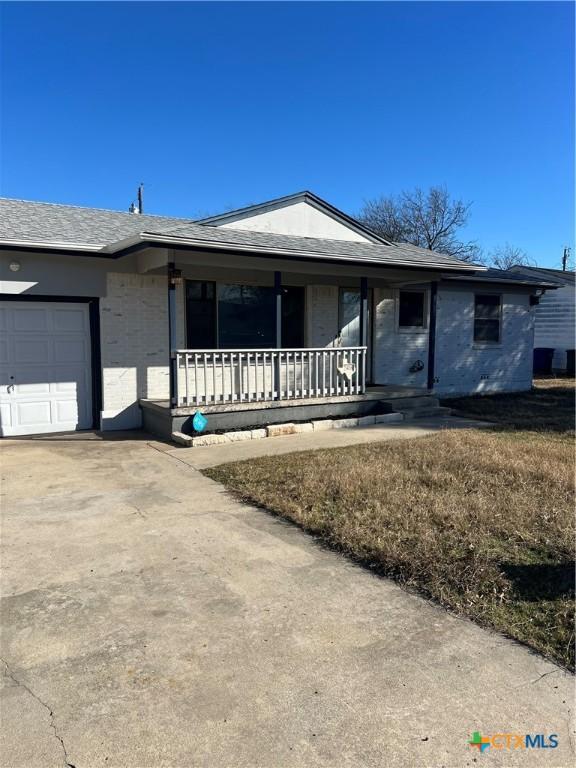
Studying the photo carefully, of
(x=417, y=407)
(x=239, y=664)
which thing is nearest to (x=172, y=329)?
(x=417, y=407)

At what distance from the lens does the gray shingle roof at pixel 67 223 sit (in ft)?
29.4

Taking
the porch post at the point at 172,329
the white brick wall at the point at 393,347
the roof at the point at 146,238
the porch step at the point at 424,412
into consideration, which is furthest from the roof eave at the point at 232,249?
the porch step at the point at 424,412

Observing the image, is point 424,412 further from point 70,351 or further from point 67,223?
point 67,223

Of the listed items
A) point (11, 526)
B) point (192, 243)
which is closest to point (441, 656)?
point (11, 526)

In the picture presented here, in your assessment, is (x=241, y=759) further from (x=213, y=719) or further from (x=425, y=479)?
(x=425, y=479)

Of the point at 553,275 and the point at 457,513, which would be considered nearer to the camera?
the point at 457,513

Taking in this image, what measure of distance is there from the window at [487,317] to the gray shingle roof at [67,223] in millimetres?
8030

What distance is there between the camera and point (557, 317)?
2247 centimetres

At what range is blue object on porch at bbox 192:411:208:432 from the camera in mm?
8805

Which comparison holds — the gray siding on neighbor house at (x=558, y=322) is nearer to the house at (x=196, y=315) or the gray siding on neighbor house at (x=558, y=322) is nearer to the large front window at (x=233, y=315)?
the house at (x=196, y=315)

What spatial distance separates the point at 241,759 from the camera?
2.24 metres

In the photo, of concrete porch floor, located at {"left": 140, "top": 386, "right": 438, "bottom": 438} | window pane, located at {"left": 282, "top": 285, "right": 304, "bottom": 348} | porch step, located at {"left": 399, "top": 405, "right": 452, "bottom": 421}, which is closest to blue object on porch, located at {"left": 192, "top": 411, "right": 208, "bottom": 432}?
concrete porch floor, located at {"left": 140, "top": 386, "right": 438, "bottom": 438}

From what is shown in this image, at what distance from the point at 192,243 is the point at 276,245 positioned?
173 centimetres

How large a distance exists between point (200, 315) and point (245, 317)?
0.97m
